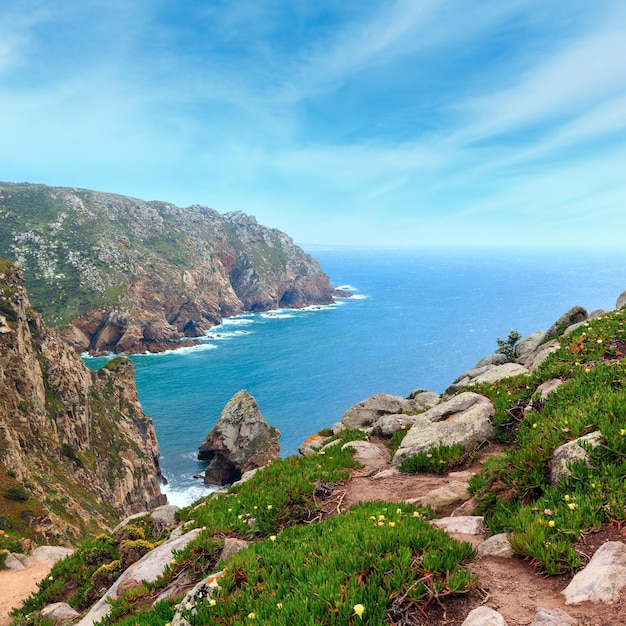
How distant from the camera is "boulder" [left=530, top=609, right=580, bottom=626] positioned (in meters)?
4.27

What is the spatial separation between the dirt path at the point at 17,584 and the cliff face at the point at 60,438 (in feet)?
39.1

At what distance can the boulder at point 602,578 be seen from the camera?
4.65 metres

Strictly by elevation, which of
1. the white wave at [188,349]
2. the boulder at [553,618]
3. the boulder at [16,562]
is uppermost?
the boulder at [553,618]

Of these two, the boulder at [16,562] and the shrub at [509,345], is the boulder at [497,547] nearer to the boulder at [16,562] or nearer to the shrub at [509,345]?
the boulder at [16,562]

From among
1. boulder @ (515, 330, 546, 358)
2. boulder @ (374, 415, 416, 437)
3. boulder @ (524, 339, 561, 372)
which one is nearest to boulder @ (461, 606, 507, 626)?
boulder @ (524, 339, 561, 372)

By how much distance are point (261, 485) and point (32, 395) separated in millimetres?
47564

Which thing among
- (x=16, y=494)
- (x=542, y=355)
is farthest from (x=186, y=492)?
(x=542, y=355)

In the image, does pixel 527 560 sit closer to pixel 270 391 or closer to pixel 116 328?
pixel 270 391

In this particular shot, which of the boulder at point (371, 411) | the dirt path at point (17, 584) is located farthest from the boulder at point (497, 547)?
the boulder at point (371, 411)

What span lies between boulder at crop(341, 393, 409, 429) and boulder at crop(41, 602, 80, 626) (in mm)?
17165

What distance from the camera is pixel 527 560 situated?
231 inches

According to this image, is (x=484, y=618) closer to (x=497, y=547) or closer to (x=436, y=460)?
(x=497, y=547)

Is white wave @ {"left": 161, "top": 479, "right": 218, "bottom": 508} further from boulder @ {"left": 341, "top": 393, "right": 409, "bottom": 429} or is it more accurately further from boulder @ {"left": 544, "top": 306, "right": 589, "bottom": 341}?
boulder @ {"left": 544, "top": 306, "right": 589, "bottom": 341}

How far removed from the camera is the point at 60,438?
165 feet
